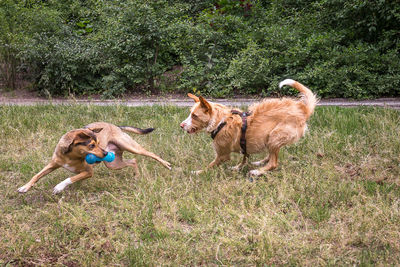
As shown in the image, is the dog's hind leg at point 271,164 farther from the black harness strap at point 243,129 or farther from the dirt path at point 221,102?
the dirt path at point 221,102

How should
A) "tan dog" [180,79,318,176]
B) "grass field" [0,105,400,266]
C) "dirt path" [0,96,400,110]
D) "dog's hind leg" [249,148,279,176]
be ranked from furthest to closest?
1. "dirt path" [0,96,400,110]
2. "dog's hind leg" [249,148,279,176]
3. "tan dog" [180,79,318,176]
4. "grass field" [0,105,400,266]

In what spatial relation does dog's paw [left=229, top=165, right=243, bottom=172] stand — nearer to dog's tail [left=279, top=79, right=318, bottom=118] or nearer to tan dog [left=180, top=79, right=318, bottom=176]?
tan dog [left=180, top=79, right=318, bottom=176]

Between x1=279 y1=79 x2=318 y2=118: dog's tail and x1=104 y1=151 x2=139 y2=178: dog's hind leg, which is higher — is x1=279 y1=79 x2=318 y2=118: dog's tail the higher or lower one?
the higher one

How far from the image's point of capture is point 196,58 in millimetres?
12195

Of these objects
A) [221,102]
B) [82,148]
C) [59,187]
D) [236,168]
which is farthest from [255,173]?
[221,102]

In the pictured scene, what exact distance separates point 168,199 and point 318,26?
9373 mm

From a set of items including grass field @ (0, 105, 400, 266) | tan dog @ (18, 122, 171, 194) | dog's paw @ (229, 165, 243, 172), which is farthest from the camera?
dog's paw @ (229, 165, 243, 172)

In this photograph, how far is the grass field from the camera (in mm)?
3732

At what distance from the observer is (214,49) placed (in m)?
12.1

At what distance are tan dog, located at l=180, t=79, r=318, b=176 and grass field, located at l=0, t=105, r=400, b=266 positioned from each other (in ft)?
1.41

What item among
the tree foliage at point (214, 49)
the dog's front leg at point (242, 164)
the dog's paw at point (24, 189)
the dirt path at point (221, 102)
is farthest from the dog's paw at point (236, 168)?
the tree foliage at point (214, 49)

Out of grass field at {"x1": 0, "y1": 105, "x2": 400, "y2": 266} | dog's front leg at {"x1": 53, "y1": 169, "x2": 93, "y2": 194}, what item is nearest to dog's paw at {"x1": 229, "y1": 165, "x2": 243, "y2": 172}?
grass field at {"x1": 0, "y1": 105, "x2": 400, "y2": 266}

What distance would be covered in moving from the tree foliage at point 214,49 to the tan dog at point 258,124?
4.99 m

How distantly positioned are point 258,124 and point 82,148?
2496 mm
